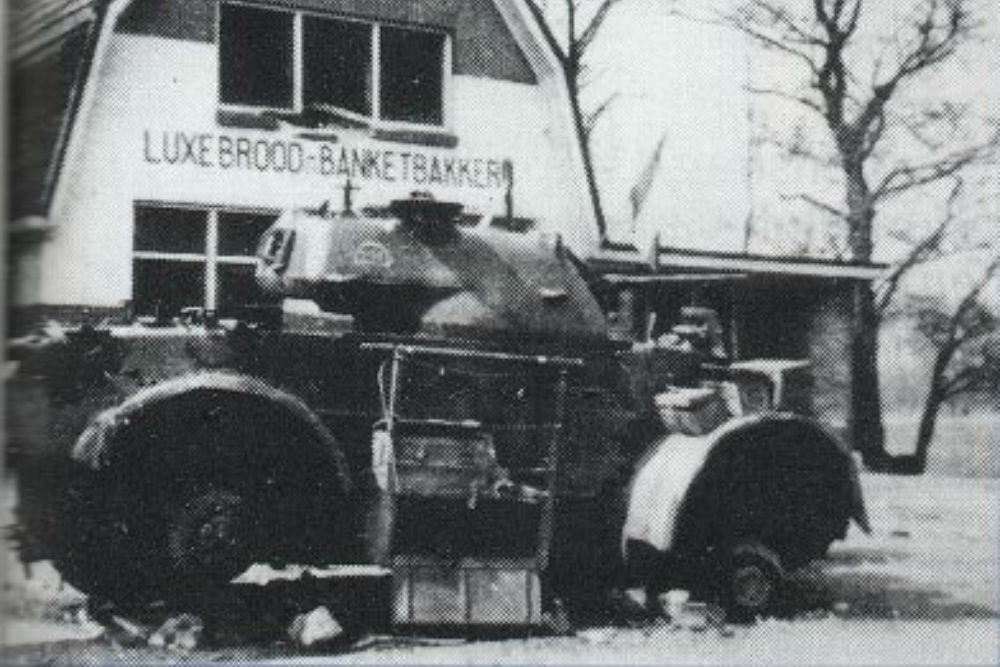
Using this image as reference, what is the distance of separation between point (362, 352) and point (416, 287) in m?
0.51

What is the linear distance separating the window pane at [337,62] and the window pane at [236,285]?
1.41m

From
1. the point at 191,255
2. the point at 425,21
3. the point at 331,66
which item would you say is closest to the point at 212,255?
the point at 191,255

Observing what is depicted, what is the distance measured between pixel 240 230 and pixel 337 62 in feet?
5.36

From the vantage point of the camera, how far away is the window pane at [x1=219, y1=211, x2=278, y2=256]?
32.3ft

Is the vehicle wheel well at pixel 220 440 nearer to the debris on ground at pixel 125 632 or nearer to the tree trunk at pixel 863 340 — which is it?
the debris on ground at pixel 125 632

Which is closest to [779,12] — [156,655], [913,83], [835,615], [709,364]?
[913,83]

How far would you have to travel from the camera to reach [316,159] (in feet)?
32.9

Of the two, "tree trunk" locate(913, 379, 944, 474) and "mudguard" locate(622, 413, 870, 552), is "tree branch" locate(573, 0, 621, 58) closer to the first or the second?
"tree trunk" locate(913, 379, 944, 474)

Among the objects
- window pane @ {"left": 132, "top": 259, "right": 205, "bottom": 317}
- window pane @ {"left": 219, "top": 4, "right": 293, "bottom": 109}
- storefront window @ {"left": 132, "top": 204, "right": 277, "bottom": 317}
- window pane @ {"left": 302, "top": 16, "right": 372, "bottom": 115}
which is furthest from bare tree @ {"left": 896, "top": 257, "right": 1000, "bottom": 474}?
window pane @ {"left": 132, "top": 259, "right": 205, "bottom": 317}

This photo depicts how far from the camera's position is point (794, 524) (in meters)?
7.36

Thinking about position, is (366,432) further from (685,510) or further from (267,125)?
(267,125)

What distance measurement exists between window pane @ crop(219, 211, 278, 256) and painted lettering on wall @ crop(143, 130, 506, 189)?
0.35 meters

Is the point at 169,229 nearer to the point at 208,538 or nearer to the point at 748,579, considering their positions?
the point at 208,538

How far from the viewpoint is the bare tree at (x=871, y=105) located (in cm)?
816
